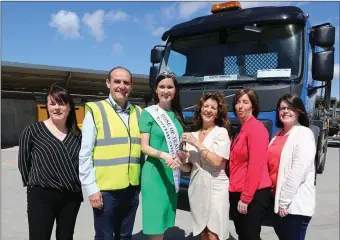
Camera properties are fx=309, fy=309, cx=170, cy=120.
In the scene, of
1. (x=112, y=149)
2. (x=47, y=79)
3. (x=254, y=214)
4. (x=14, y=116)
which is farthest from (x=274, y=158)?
(x=14, y=116)

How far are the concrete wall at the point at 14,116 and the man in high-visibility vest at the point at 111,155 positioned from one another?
53.6 feet

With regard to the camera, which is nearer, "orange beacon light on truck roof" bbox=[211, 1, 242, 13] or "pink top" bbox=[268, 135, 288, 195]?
"pink top" bbox=[268, 135, 288, 195]

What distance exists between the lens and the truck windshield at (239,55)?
3.66 meters

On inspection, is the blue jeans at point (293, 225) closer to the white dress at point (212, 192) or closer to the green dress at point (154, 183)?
the white dress at point (212, 192)

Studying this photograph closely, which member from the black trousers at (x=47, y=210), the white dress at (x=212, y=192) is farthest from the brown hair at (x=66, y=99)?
the white dress at (x=212, y=192)

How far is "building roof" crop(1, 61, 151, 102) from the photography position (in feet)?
42.5

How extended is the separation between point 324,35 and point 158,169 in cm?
265

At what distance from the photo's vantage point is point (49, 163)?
2.24 meters

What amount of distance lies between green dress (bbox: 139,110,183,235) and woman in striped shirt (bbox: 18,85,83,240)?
1.70ft

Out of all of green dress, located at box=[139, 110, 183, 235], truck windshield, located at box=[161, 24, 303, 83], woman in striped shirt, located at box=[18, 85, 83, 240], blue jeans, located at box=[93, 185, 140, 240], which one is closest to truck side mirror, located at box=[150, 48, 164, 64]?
truck windshield, located at box=[161, 24, 303, 83]

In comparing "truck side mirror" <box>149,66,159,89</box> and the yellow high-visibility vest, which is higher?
"truck side mirror" <box>149,66,159,89</box>

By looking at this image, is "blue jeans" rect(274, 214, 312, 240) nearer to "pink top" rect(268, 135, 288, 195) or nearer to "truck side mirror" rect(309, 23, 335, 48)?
"pink top" rect(268, 135, 288, 195)

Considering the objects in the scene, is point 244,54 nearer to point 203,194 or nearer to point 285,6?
point 285,6

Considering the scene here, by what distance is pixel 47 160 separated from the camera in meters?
2.23
